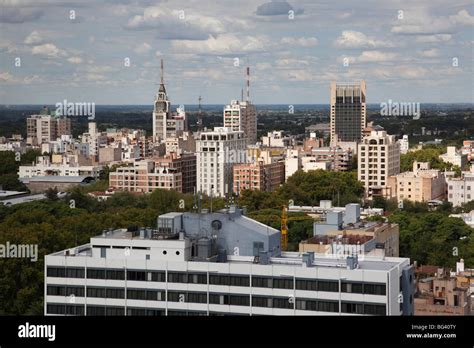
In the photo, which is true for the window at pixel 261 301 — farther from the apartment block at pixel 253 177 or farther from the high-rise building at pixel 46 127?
the high-rise building at pixel 46 127

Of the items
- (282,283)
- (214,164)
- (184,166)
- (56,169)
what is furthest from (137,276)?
(56,169)

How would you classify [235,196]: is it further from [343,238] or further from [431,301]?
[431,301]

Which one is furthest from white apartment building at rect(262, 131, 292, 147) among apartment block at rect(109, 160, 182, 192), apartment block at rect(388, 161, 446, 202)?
apartment block at rect(388, 161, 446, 202)

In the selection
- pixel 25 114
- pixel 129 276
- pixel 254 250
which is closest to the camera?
pixel 129 276

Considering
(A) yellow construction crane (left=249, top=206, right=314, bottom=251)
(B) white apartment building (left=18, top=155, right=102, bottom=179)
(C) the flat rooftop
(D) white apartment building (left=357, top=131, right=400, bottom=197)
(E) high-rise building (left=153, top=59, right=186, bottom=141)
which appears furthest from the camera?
(E) high-rise building (left=153, top=59, right=186, bottom=141)

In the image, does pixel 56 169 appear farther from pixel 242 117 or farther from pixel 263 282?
pixel 263 282

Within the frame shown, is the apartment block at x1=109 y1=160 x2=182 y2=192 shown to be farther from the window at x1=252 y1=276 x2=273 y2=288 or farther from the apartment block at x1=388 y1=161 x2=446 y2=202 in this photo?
the window at x1=252 y1=276 x2=273 y2=288
